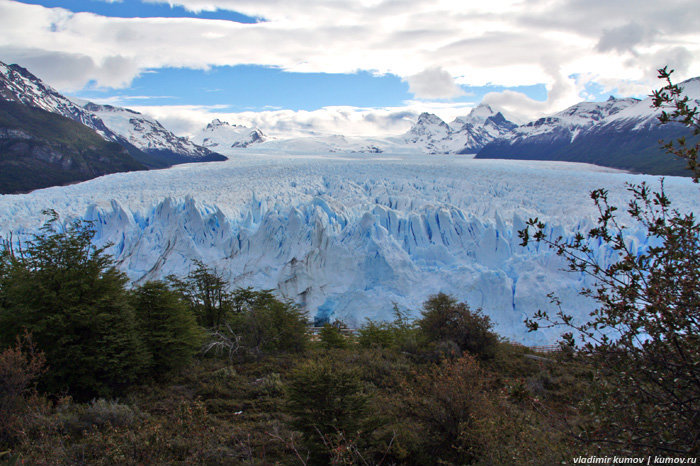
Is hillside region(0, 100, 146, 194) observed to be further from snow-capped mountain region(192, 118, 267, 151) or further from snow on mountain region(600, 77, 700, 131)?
snow-capped mountain region(192, 118, 267, 151)

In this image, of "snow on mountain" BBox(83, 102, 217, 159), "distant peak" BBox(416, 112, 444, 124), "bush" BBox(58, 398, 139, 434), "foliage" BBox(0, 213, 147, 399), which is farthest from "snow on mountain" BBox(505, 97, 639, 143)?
"bush" BBox(58, 398, 139, 434)

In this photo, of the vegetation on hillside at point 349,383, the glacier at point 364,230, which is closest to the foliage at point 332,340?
the vegetation on hillside at point 349,383

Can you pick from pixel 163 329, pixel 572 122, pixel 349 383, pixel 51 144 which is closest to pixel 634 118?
pixel 572 122

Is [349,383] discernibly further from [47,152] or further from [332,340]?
[47,152]

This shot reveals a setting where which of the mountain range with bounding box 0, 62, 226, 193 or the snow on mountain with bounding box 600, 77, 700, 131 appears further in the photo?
the snow on mountain with bounding box 600, 77, 700, 131

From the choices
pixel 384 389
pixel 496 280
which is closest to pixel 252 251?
pixel 496 280
